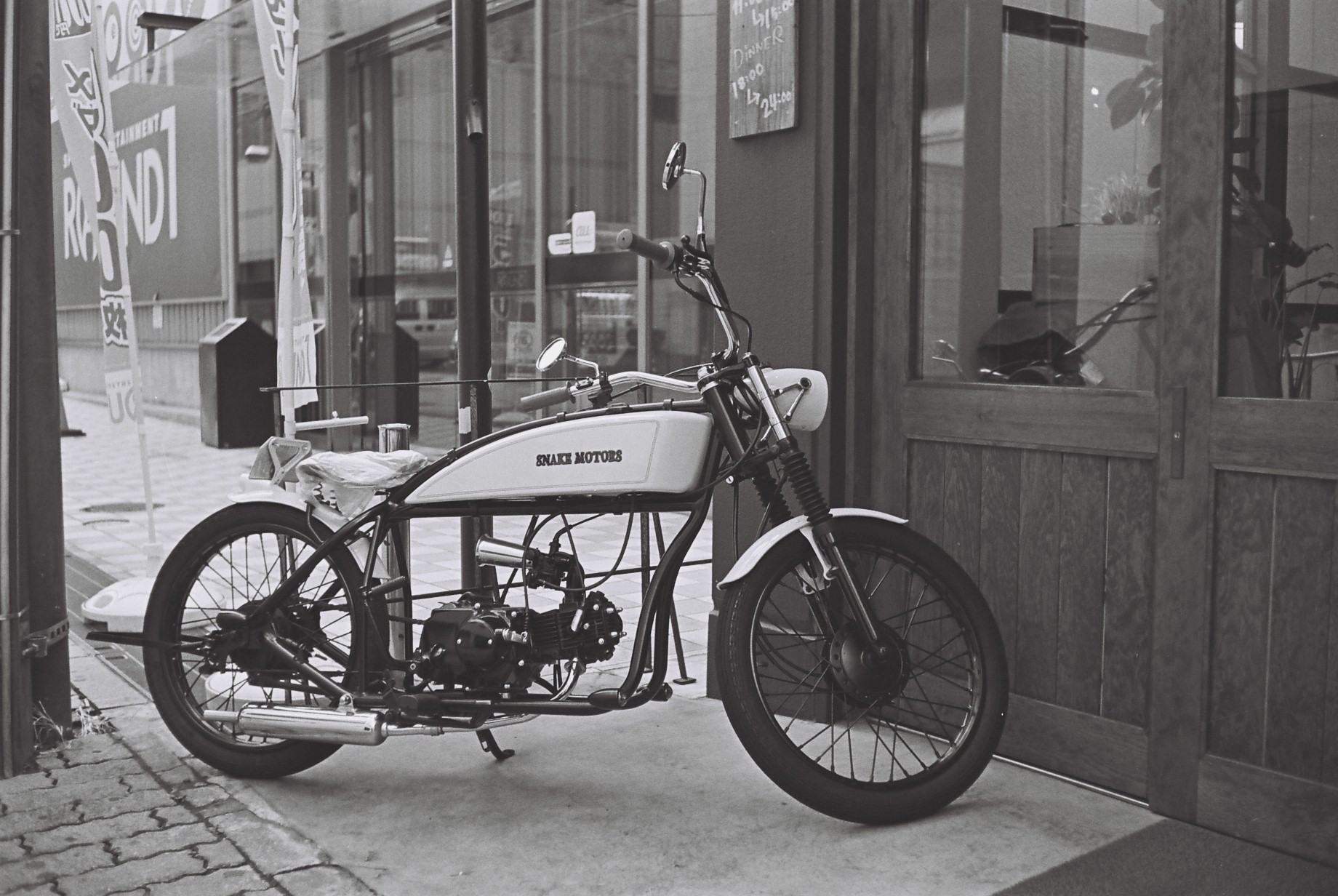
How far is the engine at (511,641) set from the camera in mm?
3398

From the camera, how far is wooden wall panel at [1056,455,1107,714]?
134 inches

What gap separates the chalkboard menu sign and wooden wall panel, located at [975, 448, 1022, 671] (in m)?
1.20

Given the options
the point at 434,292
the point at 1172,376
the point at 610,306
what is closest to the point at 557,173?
the point at 610,306

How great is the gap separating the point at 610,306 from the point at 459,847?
21.6 feet

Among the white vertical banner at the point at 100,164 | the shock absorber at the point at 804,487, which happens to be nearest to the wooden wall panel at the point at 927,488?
the shock absorber at the point at 804,487

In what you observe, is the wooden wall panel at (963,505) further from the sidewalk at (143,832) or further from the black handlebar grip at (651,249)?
the sidewalk at (143,832)

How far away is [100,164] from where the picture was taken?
19.2ft

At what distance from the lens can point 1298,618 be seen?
2.97 metres

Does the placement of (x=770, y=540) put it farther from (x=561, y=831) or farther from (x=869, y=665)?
(x=561, y=831)

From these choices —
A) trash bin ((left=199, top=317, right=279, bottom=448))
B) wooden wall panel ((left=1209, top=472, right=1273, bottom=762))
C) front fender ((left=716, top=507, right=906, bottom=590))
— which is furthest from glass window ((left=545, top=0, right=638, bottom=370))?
wooden wall panel ((left=1209, top=472, right=1273, bottom=762))

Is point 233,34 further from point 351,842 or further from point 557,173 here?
point 351,842

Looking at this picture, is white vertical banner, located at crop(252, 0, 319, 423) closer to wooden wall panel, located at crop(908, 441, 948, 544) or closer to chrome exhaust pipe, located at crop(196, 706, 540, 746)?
chrome exhaust pipe, located at crop(196, 706, 540, 746)

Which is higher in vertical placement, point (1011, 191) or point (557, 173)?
point (557, 173)

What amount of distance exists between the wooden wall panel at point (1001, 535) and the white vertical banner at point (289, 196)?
9.17 feet
